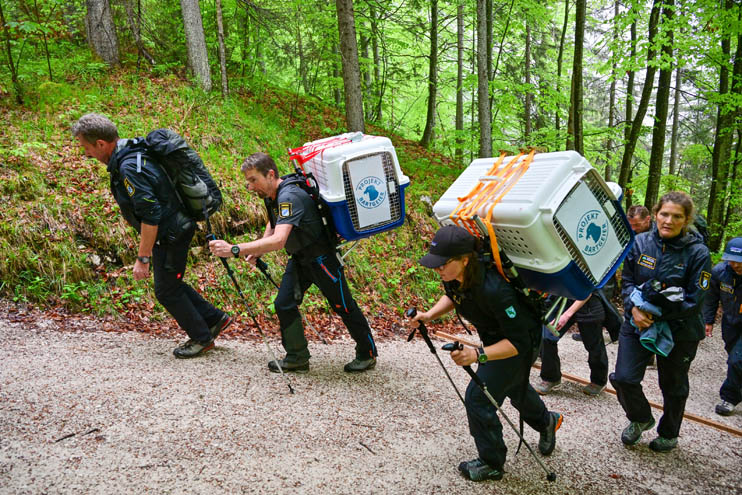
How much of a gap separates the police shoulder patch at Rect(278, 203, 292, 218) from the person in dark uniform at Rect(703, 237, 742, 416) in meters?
4.72

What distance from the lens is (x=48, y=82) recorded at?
8.41m

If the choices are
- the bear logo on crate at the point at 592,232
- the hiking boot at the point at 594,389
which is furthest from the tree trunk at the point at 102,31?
the hiking boot at the point at 594,389

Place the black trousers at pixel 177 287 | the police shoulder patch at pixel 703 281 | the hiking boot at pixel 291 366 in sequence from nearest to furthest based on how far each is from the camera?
1. the police shoulder patch at pixel 703 281
2. the black trousers at pixel 177 287
3. the hiking boot at pixel 291 366

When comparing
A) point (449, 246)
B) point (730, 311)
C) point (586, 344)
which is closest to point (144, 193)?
point (449, 246)

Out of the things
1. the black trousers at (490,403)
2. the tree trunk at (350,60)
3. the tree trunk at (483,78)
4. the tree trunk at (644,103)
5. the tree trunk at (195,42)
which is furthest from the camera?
the tree trunk at (195,42)

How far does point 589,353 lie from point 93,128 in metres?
5.52

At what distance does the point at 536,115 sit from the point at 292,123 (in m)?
10.6

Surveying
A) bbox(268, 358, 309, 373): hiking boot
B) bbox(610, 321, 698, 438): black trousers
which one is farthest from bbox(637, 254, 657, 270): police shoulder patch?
bbox(268, 358, 309, 373): hiking boot

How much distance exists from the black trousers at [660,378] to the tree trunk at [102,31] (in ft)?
38.3

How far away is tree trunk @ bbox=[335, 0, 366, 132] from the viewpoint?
799 centimetres

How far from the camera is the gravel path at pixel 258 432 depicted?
283 centimetres

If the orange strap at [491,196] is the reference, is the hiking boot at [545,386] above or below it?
below

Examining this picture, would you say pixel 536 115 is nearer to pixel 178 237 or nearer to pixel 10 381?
pixel 178 237

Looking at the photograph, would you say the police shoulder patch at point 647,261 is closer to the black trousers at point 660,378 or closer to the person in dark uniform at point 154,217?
the black trousers at point 660,378
